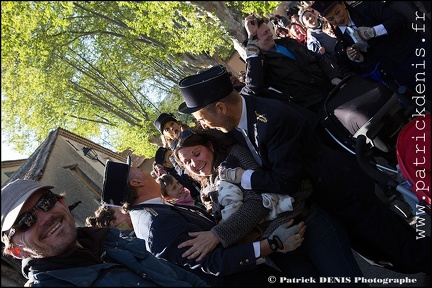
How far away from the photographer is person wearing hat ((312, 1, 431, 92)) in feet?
17.5

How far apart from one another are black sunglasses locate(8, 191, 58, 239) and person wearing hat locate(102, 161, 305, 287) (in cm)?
72

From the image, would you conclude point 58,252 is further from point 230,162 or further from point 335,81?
point 335,81

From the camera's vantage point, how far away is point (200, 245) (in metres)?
3.46

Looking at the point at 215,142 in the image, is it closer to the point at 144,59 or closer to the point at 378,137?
the point at 378,137

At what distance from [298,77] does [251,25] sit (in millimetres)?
802

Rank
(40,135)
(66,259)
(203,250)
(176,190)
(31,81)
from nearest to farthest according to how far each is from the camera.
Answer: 1. (66,259)
2. (203,250)
3. (176,190)
4. (31,81)
5. (40,135)

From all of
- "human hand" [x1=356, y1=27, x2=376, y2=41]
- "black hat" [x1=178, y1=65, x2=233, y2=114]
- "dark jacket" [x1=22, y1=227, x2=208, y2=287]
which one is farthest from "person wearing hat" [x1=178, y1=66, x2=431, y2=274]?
"human hand" [x1=356, y1=27, x2=376, y2=41]

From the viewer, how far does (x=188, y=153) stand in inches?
157

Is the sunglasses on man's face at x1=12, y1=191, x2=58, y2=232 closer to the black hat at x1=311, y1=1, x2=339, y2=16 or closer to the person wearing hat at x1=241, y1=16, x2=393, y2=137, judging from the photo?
the person wearing hat at x1=241, y1=16, x2=393, y2=137

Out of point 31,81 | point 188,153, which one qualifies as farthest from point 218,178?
point 31,81

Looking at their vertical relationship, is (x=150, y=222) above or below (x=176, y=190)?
above

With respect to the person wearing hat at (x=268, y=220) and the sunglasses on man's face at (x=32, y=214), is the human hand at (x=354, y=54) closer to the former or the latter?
the person wearing hat at (x=268, y=220)

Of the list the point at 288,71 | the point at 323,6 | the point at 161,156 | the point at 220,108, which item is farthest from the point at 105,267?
the point at 161,156

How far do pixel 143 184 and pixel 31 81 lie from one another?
47.7 ft
